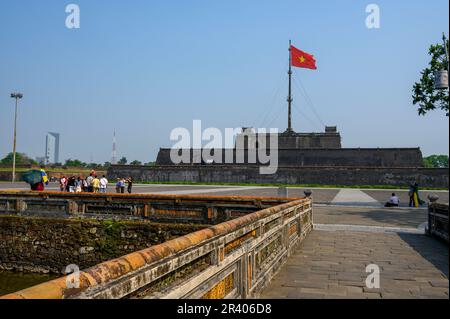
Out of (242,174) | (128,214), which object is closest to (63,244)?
(128,214)

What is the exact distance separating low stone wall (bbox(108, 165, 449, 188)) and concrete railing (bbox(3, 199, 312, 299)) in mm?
34912

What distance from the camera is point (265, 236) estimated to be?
5113 mm

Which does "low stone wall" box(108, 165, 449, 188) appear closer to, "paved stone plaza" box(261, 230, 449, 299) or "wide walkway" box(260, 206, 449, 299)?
"wide walkway" box(260, 206, 449, 299)

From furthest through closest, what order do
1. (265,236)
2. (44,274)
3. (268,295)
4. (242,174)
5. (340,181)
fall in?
1. (242,174)
2. (340,181)
3. (44,274)
4. (265,236)
5. (268,295)

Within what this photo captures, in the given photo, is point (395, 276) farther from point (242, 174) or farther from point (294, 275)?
point (242, 174)

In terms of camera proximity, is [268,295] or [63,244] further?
[63,244]

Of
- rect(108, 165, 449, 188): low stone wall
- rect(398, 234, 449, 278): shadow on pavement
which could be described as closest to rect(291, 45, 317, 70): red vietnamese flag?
rect(108, 165, 449, 188): low stone wall

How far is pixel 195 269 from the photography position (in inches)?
121

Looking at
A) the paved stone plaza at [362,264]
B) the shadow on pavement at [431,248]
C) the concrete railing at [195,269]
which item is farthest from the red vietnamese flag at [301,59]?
the concrete railing at [195,269]

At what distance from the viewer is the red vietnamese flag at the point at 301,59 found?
130 ft

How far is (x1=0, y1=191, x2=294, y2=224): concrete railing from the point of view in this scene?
32.5 feet

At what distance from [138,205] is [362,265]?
6.75 meters

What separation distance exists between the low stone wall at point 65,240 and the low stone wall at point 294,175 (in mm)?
31755
